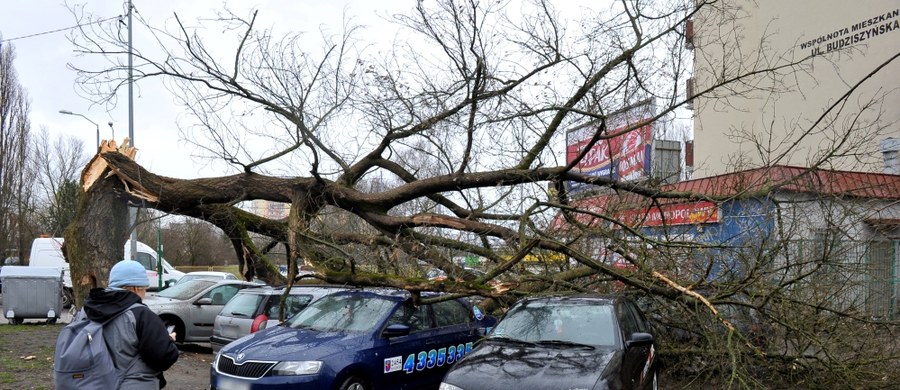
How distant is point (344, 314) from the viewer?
Answer: 7832mm

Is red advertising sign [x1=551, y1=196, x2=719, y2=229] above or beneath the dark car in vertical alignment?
above

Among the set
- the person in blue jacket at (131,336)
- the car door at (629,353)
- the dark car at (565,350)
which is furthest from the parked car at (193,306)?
the person in blue jacket at (131,336)

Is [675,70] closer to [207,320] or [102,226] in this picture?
[102,226]

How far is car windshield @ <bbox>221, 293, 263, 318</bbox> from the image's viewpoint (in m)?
10.3

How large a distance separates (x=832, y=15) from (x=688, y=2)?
13.0 metres

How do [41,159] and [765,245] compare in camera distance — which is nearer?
[765,245]

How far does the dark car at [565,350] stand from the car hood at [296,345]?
4.82 feet

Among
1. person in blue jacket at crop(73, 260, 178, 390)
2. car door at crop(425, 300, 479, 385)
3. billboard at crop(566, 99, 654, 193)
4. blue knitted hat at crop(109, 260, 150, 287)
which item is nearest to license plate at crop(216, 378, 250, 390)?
car door at crop(425, 300, 479, 385)

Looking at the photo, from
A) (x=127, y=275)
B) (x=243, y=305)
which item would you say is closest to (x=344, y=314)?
(x=243, y=305)

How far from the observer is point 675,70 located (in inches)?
370

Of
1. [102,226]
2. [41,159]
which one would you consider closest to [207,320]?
[102,226]

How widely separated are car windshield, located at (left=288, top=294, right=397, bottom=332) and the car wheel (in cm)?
62

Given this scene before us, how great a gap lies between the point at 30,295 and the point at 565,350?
45.1 ft

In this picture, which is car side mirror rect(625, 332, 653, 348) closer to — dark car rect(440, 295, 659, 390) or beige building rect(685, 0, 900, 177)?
dark car rect(440, 295, 659, 390)
